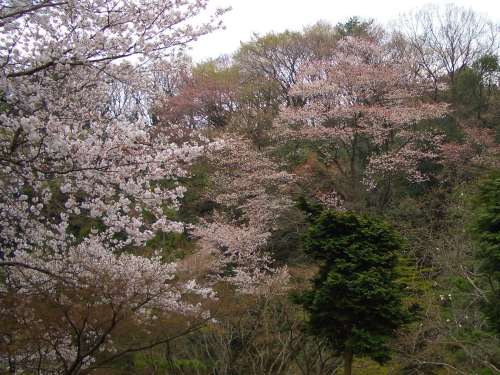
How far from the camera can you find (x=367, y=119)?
16.7 meters

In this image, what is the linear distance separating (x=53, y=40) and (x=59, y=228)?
1.78m

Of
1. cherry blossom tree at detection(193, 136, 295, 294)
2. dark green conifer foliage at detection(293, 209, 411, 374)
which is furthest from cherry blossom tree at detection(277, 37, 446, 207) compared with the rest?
dark green conifer foliage at detection(293, 209, 411, 374)

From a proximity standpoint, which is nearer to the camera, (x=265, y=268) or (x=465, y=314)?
(x=465, y=314)

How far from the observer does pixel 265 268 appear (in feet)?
48.2

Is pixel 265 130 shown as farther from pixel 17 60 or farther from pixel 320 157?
pixel 17 60

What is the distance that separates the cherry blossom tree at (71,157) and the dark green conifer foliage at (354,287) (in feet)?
12.3

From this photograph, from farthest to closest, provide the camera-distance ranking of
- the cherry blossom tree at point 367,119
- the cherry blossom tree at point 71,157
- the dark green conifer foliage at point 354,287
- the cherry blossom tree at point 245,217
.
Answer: the cherry blossom tree at point 367,119 < the cherry blossom tree at point 245,217 < the dark green conifer foliage at point 354,287 < the cherry blossom tree at point 71,157

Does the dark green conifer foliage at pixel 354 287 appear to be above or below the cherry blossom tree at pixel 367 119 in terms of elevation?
below

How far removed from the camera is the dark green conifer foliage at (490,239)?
7281mm

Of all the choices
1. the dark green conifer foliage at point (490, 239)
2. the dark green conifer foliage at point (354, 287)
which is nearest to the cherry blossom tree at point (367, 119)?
the dark green conifer foliage at point (354, 287)

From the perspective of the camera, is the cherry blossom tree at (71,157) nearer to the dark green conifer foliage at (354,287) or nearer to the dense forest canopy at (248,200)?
the dense forest canopy at (248,200)

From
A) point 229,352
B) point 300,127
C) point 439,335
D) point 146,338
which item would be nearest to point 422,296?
point 439,335

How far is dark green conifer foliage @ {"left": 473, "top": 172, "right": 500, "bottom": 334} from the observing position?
7281mm

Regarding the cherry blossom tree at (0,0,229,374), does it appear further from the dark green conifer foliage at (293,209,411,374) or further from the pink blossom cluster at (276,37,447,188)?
the pink blossom cluster at (276,37,447,188)
